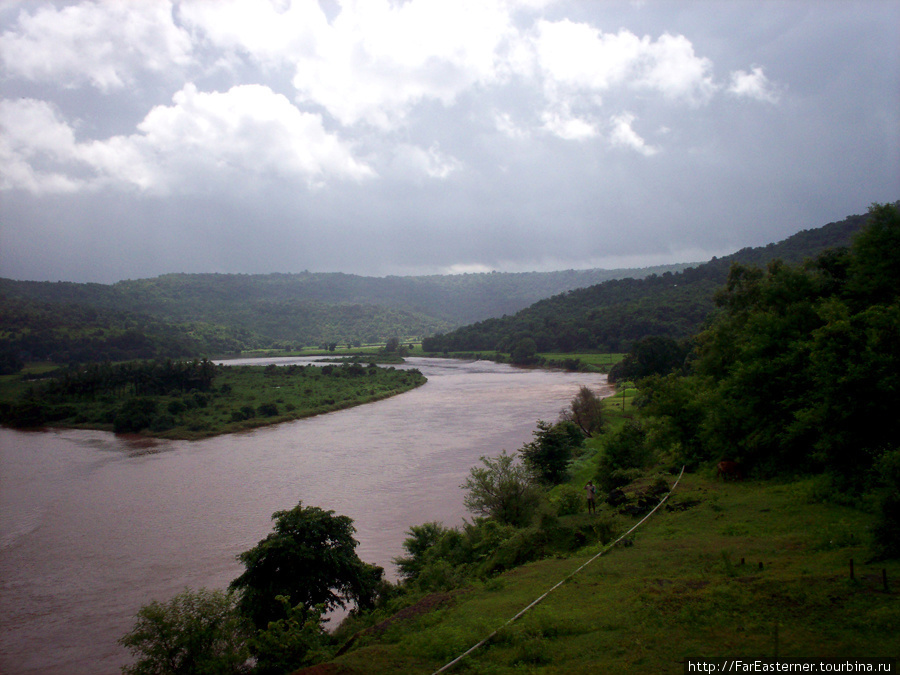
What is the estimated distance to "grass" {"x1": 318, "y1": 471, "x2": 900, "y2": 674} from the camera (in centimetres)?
718

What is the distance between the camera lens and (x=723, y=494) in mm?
16844

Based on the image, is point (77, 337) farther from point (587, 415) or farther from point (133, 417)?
point (587, 415)

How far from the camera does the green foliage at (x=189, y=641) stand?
424 inches

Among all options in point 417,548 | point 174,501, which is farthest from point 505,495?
point 174,501

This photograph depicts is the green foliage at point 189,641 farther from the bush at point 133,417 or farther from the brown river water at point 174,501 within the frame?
the bush at point 133,417

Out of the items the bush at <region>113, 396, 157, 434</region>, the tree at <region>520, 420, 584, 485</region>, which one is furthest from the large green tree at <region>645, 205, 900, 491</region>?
the bush at <region>113, 396, 157, 434</region>

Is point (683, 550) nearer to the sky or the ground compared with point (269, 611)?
nearer to the sky

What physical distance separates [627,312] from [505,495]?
10901cm

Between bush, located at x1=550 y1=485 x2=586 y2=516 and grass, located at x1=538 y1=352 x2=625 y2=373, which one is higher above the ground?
bush, located at x1=550 y1=485 x2=586 y2=516

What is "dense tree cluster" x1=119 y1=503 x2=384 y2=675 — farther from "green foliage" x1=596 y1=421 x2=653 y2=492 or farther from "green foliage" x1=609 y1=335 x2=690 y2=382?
"green foliage" x1=609 y1=335 x2=690 y2=382

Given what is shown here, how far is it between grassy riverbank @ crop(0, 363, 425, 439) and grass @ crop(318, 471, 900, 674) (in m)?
45.3

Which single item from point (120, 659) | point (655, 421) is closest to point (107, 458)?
point (120, 659)

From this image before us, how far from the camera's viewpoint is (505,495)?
2077 centimetres

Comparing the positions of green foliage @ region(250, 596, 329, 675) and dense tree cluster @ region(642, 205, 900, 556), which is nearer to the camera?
green foliage @ region(250, 596, 329, 675)
